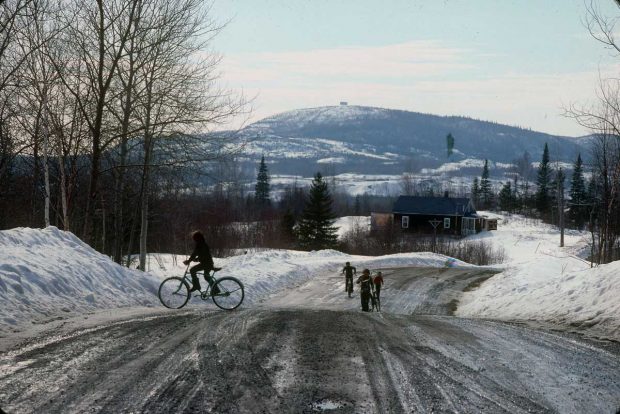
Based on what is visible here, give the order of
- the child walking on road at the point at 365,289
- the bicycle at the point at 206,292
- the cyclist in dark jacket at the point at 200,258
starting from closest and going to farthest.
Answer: the cyclist in dark jacket at the point at 200,258
the bicycle at the point at 206,292
the child walking on road at the point at 365,289

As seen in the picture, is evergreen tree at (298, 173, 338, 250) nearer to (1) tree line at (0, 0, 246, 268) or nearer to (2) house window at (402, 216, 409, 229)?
(2) house window at (402, 216, 409, 229)

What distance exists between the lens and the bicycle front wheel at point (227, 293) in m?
16.5

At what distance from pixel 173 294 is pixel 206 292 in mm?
851

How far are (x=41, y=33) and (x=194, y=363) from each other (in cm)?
1906

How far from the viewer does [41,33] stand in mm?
22781

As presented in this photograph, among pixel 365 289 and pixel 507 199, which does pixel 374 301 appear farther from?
pixel 507 199

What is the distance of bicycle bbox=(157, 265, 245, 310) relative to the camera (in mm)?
16422

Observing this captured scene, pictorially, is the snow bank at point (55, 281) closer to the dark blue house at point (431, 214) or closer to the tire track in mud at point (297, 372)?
the tire track in mud at point (297, 372)

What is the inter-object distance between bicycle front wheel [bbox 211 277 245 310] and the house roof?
292 feet

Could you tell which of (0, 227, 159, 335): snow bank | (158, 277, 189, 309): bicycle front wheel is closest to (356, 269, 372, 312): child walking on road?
(158, 277, 189, 309): bicycle front wheel

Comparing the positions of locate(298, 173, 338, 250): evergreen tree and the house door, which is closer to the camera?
locate(298, 173, 338, 250): evergreen tree

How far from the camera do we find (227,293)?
1659cm

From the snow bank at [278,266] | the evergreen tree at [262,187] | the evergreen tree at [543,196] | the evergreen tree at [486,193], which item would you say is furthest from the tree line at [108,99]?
the evergreen tree at [486,193]

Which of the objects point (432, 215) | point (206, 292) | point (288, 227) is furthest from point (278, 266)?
point (432, 215)
